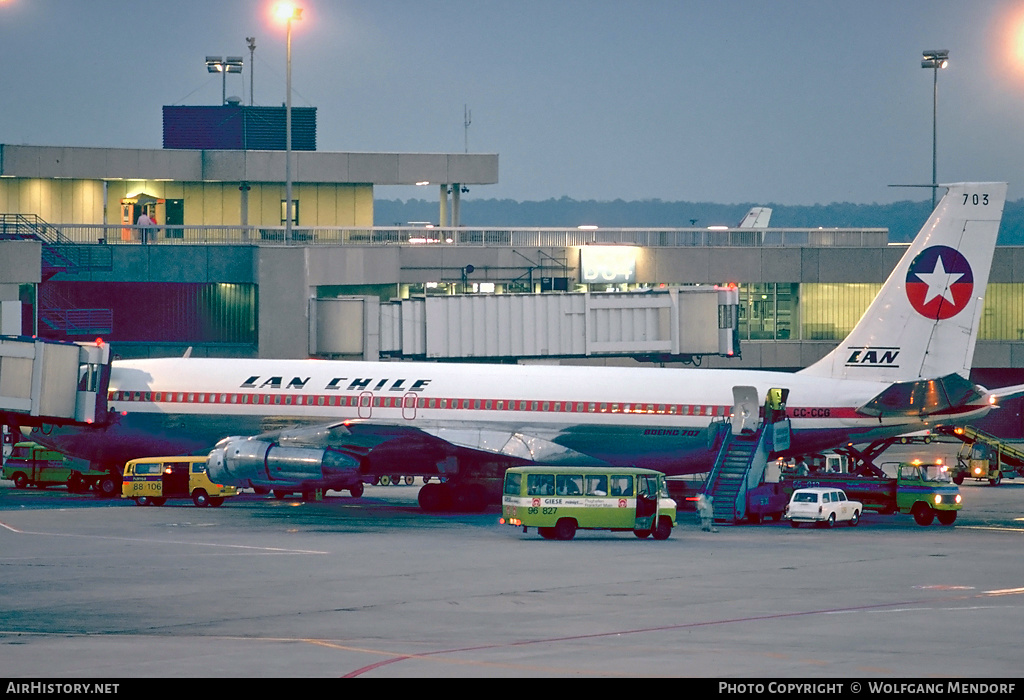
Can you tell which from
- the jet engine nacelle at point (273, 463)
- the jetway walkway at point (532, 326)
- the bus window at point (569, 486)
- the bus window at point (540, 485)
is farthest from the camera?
the jetway walkway at point (532, 326)

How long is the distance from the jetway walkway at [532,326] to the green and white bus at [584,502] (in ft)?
87.6

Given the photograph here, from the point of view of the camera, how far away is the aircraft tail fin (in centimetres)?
4872

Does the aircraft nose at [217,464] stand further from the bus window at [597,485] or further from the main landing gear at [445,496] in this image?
the bus window at [597,485]

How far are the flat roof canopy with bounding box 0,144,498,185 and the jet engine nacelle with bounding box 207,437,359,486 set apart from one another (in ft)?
124

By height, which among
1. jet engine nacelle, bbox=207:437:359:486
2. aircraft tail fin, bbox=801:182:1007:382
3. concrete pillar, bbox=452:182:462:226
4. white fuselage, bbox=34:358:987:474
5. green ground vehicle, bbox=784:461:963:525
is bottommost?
green ground vehicle, bbox=784:461:963:525

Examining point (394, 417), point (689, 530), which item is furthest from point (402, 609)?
point (394, 417)

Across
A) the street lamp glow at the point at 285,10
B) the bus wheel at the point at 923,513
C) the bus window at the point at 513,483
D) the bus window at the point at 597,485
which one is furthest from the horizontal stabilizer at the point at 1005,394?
the street lamp glow at the point at 285,10

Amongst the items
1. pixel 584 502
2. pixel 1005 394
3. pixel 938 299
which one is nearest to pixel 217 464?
pixel 584 502

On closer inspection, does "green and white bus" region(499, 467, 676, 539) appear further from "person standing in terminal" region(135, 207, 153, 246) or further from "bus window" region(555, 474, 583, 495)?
"person standing in terminal" region(135, 207, 153, 246)

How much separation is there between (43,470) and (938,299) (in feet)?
117

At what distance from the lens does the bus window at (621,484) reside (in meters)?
40.1

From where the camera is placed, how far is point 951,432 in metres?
69.8

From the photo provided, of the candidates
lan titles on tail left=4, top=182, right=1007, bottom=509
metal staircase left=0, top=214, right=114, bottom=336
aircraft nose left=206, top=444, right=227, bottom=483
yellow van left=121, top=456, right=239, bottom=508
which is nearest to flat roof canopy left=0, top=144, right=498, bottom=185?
metal staircase left=0, top=214, right=114, bottom=336
